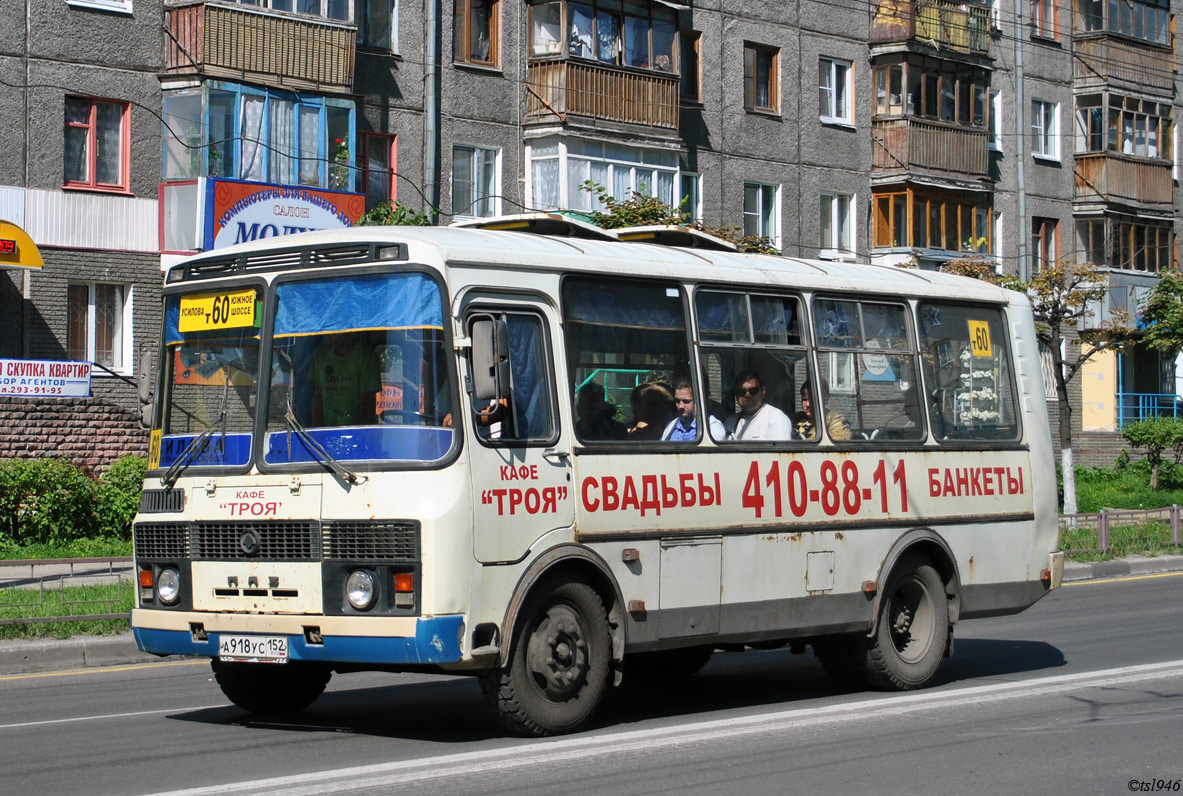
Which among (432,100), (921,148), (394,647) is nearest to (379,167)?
(432,100)

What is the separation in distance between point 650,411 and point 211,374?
2.61 m

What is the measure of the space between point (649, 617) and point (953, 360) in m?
3.94

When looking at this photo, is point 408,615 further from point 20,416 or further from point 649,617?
point 20,416

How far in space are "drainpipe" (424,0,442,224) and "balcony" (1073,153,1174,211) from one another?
22.2 metres

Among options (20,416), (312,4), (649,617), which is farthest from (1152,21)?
(649,617)

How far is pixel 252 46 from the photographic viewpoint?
27.1 metres

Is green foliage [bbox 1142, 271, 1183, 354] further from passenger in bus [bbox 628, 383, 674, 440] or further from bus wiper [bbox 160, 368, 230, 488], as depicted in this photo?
bus wiper [bbox 160, 368, 230, 488]

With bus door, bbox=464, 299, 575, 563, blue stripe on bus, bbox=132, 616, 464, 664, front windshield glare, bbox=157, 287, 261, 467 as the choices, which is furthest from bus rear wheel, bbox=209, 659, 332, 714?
bus door, bbox=464, 299, 575, 563

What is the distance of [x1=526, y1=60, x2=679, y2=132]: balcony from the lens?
32.2 m

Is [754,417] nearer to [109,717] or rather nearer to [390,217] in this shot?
[109,717]

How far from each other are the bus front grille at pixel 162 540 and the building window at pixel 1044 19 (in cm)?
3996

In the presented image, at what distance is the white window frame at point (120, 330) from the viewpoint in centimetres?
2614

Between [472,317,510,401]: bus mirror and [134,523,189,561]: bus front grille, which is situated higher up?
[472,317,510,401]: bus mirror

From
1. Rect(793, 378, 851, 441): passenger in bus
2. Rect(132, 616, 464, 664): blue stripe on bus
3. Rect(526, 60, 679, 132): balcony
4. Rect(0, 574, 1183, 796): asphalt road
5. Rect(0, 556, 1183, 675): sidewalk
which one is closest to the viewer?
Rect(0, 574, 1183, 796): asphalt road
